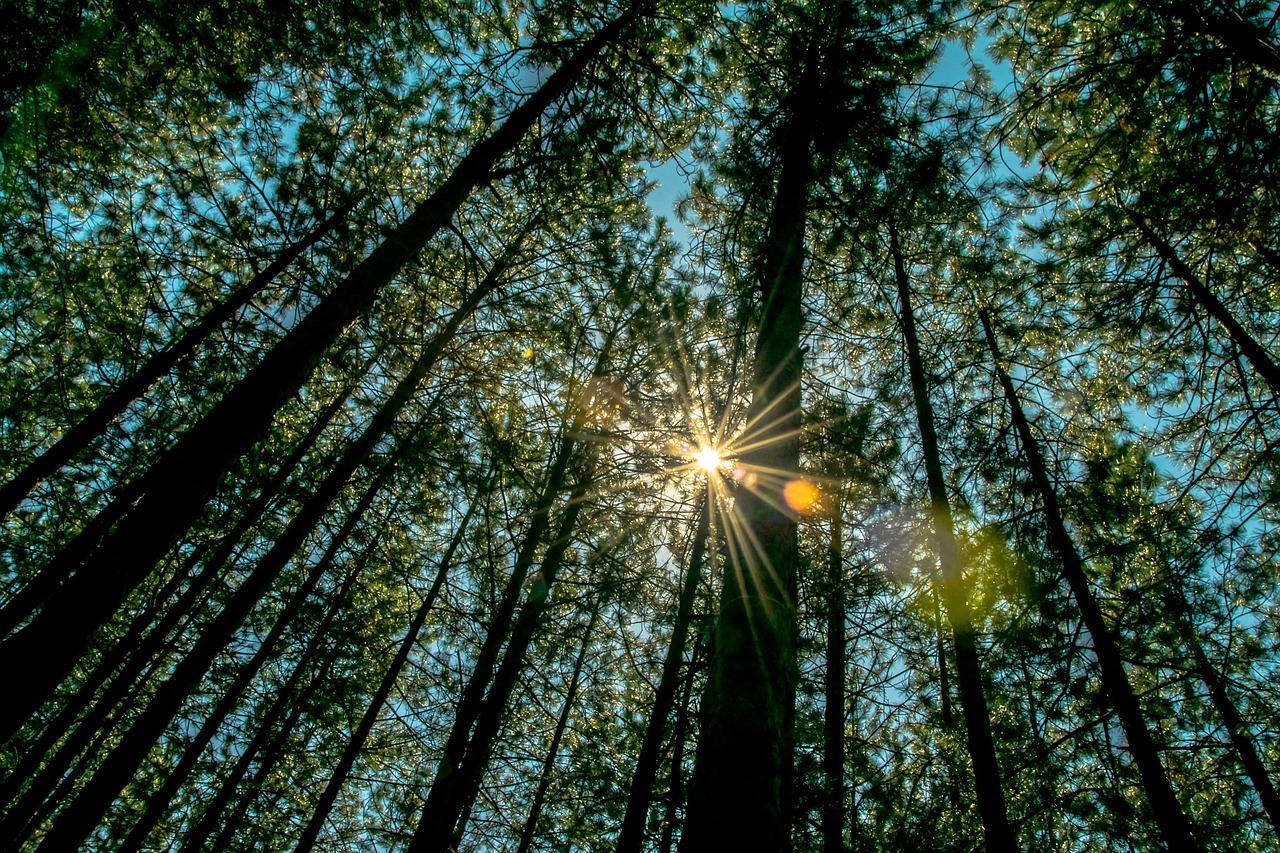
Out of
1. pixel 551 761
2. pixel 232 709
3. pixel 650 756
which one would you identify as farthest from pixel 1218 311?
pixel 232 709

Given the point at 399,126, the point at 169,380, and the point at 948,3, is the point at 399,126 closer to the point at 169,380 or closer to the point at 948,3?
the point at 169,380

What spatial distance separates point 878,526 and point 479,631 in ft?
15.9

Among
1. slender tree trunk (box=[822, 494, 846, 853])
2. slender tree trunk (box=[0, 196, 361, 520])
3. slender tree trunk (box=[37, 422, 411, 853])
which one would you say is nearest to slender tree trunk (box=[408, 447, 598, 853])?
slender tree trunk (box=[37, 422, 411, 853])

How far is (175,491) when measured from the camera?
3008 mm

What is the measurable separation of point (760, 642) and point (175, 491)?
3128 millimetres

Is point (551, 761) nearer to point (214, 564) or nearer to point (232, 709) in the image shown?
point (232, 709)

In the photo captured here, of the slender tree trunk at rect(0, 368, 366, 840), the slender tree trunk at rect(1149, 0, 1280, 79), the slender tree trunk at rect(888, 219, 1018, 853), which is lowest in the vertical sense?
the slender tree trunk at rect(0, 368, 366, 840)

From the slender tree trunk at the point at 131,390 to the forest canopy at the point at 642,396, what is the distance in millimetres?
42

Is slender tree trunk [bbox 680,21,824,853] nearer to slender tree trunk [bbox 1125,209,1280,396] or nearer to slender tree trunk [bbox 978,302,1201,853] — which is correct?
slender tree trunk [bbox 1125,209,1280,396]

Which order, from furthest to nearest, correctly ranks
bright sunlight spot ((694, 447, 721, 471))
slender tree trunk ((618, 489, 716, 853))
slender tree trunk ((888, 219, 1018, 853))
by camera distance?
1. bright sunlight spot ((694, 447, 721, 471))
2. slender tree trunk ((618, 489, 716, 853))
3. slender tree trunk ((888, 219, 1018, 853))

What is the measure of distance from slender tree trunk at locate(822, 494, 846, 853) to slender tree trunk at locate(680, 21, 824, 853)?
8.54 ft

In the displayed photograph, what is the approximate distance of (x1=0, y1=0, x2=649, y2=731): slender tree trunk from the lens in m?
2.55

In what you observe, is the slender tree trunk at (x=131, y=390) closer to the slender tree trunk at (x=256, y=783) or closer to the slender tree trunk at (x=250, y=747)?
the slender tree trunk at (x=250, y=747)

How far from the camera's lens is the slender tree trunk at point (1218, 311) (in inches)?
179
